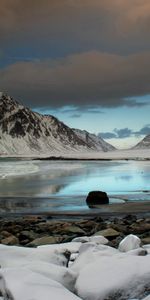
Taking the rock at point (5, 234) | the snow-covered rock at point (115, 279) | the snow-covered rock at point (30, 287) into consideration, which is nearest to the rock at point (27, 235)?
the rock at point (5, 234)

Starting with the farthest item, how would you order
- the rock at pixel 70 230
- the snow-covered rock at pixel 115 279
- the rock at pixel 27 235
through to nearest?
the rock at pixel 70 230
the rock at pixel 27 235
the snow-covered rock at pixel 115 279

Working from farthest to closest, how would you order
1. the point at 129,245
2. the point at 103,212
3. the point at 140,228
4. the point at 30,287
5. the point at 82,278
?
the point at 103,212 → the point at 140,228 → the point at 129,245 → the point at 82,278 → the point at 30,287

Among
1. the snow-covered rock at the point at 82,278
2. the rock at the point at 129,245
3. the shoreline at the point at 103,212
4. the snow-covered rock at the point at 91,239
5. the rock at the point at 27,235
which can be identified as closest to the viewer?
the snow-covered rock at the point at 82,278

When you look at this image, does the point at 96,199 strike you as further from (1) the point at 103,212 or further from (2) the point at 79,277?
(2) the point at 79,277

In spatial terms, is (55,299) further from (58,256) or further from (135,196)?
(135,196)

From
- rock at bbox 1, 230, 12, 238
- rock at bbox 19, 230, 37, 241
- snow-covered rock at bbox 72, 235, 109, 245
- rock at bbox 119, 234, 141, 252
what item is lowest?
rock at bbox 19, 230, 37, 241

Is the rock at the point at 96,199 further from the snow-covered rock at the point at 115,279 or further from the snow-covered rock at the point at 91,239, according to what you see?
the snow-covered rock at the point at 115,279

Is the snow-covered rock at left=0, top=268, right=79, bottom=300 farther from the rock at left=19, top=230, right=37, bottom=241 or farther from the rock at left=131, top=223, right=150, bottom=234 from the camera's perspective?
the rock at left=131, top=223, right=150, bottom=234

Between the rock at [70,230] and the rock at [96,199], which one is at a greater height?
the rock at [96,199]

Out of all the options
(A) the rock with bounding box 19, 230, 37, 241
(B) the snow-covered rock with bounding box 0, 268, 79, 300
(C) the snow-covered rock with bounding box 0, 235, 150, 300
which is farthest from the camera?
(A) the rock with bounding box 19, 230, 37, 241

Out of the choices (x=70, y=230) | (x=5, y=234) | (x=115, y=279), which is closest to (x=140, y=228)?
(x=70, y=230)

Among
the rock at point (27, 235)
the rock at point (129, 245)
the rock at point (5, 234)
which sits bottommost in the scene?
the rock at point (27, 235)

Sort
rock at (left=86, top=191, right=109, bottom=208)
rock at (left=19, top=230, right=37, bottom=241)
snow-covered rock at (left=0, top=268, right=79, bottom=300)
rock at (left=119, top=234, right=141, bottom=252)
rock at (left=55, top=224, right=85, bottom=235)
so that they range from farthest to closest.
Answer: rock at (left=86, top=191, right=109, bottom=208), rock at (left=55, top=224, right=85, bottom=235), rock at (left=19, top=230, right=37, bottom=241), rock at (left=119, top=234, right=141, bottom=252), snow-covered rock at (left=0, top=268, right=79, bottom=300)

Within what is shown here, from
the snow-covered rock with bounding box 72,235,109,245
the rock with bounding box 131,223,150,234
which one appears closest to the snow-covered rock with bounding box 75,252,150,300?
the snow-covered rock with bounding box 72,235,109,245
